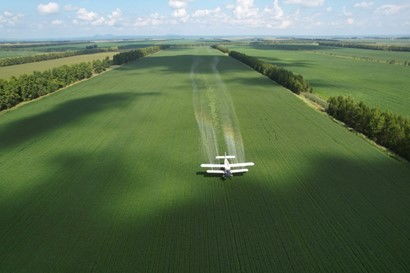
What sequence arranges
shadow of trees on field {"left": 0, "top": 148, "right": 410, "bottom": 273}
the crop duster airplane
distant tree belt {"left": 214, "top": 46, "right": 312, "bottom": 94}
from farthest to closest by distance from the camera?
distant tree belt {"left": 214, "top": 46, "right": 312, "bottom": 94}
the crop duster airplane
shadow of trees on field {"left": 0, "top": 148, "right": 410, "bottom": 273}

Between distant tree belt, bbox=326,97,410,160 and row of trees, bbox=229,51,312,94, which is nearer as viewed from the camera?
distant tree belt, bbox=326,97,410,160

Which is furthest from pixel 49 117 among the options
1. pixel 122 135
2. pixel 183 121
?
pixel 183 121

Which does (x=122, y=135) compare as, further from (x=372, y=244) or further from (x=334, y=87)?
(x=334, y=87)

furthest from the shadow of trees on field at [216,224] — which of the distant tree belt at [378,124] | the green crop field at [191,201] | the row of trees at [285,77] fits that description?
the row of trees at [285,77]

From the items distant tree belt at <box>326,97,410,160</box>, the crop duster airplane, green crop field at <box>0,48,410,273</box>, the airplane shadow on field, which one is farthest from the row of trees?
the crop duster airplane

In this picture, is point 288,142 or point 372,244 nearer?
point 372,244

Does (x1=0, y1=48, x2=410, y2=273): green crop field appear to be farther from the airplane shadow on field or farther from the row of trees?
the row of trees
